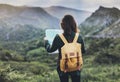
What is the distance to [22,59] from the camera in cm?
948

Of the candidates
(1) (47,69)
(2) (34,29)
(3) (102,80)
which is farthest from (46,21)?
(3) (102,80)

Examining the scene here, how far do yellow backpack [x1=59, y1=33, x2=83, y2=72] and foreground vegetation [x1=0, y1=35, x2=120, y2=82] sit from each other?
3.10m

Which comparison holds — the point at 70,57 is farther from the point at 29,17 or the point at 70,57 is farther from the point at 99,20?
the point at 99,20

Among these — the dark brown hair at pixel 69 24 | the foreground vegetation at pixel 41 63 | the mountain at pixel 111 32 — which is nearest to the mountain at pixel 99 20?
the mountain at pixel 111 32

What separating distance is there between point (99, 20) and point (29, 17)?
57.3 inches

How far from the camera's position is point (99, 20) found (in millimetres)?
10414

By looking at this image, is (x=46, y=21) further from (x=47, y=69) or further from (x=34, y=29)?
(x=47, y=69)

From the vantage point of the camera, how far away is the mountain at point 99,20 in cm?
1009

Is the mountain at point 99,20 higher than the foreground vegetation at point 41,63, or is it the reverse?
the mountain at point 99,20

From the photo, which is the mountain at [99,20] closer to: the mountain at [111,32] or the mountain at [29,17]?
the mountain at [111,32]

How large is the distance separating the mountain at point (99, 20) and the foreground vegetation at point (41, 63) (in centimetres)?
22

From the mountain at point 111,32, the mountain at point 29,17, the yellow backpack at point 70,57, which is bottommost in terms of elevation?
the yellow backpack at point 70,57

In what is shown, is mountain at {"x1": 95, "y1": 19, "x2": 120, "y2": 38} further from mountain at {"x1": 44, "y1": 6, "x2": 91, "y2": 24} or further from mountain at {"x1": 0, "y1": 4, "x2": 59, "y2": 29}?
mountain at {"x1": 0, "y1": 4, "x2": 59, "y2": 29}

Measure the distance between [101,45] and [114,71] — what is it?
67 cm
